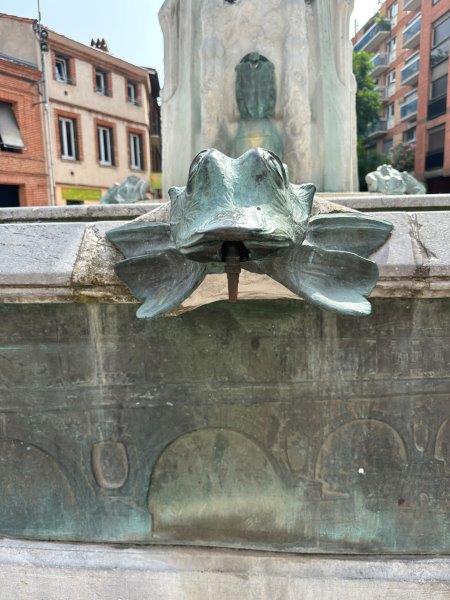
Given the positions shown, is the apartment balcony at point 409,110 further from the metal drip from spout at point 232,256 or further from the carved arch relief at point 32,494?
the carved arch relief at point 32,494

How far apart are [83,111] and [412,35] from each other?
22.2 m

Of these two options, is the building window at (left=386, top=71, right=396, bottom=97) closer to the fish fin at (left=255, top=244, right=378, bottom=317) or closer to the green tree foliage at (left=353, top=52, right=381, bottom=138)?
the green tree foliage at (left=353, top=52, right=381, bottom=138)

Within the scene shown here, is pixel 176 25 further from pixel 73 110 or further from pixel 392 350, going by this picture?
pixel 73 110

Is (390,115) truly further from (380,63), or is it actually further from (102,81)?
(102,81)

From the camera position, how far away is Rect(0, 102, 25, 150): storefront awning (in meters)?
16.4

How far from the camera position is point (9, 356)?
167 cm

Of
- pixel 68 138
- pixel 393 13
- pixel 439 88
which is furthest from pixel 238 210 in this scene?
pixel 393 13

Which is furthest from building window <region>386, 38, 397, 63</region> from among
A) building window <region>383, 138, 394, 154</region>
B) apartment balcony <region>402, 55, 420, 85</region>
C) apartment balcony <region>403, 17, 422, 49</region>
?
building window <region>383, 138, 394, 154</region>

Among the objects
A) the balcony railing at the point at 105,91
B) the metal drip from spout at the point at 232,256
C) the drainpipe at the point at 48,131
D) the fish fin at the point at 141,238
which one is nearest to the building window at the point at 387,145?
the balcony railing at the point at 105,91

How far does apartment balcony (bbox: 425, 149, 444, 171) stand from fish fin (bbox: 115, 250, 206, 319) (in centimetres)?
2620

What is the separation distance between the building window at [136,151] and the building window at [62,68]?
4.03 meters

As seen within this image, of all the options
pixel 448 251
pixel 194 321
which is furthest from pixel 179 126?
pixel 448 251

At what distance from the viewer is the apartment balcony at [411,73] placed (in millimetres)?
Answer: 28513

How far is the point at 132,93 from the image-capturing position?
890 inches
